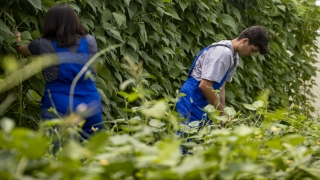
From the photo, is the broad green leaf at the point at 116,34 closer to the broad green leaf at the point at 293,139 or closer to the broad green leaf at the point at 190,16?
the broad green leaf at the point at 190,16

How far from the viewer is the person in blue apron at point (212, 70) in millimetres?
3197

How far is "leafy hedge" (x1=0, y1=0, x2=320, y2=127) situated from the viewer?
2.73 m

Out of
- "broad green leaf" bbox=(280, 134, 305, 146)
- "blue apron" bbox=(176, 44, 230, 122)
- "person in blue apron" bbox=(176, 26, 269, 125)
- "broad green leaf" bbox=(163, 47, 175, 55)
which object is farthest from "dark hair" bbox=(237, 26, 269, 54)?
"broad green leaf" bbox=(280, 134, 305, 146)

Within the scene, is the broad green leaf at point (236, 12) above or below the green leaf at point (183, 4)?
below

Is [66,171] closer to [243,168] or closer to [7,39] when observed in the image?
[243,168]

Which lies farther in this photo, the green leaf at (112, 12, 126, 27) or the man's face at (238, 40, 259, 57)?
the man's face at (238, 40, 259, 57)

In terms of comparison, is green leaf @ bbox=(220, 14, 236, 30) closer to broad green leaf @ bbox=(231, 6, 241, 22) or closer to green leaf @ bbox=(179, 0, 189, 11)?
broad green leaf @ bbox=(231, 6, 241, 22)

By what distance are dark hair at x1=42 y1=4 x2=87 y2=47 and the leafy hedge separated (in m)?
0.09

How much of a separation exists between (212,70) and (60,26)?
43.4 inches

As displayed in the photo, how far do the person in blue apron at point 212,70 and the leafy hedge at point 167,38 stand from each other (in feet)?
1.03

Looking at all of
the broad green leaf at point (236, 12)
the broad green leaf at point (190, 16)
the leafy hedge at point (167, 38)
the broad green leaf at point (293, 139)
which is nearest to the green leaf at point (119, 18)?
the leafy hedge at point (167, 38)

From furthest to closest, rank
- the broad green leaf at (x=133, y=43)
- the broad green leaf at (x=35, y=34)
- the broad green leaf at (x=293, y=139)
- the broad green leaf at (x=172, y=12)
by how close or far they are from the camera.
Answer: the broad green leaf at (x=172, y=12) → the broad green leaf at (x=133, y=43) → the broad green leaf at (x=35, y=34) → the broad green leaf at (x=293, y=139)

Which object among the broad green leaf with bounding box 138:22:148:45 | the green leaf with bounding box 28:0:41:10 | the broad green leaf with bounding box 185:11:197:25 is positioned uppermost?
the green leaf with bounding box 28:0:41:10

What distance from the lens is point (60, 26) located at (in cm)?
247
